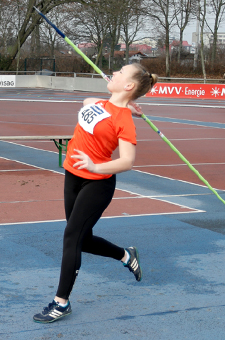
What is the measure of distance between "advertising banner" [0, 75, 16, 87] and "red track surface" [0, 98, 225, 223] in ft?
69.3

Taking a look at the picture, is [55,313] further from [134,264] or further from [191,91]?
[191,91]

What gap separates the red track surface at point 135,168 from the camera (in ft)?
22.8

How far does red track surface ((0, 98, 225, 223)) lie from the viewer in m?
6.96

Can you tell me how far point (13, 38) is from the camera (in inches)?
2393

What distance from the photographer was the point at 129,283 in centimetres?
428

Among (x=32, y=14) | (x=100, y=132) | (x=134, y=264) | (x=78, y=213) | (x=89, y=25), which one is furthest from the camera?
(x=89, y=25)

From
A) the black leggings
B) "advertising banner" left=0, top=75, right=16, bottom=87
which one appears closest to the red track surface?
the black leggings

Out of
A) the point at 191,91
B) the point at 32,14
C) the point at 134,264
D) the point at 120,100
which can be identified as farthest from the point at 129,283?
the point at 32,14

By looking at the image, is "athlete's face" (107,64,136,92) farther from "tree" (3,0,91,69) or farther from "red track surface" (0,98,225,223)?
"tree" (3,0,91,69)

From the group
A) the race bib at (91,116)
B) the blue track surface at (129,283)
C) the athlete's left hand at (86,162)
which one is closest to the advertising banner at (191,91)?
the blue track surface at (129,283)

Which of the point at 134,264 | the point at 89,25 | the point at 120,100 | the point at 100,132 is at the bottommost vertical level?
the point at 134,264

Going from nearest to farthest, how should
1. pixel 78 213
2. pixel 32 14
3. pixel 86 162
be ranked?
pixel 86 162, pixel 78 213, pixel 32 14

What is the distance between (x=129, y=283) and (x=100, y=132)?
157cm

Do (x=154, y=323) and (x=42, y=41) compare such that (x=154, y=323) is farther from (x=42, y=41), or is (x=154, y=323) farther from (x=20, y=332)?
(x=42, y=41)
